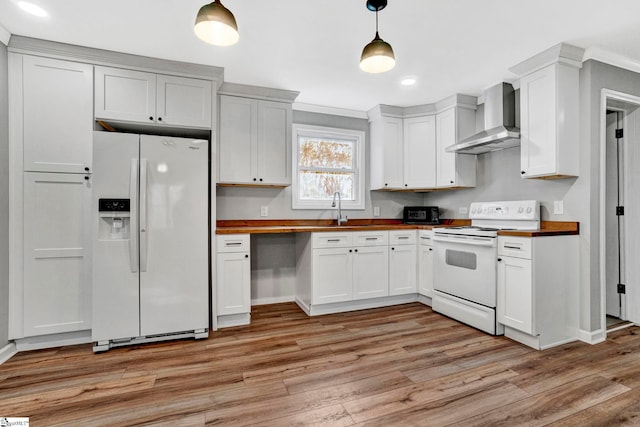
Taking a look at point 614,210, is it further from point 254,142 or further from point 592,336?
point 254,142

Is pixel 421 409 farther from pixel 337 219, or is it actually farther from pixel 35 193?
pixel 35 193

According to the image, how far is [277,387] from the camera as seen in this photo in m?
1.96

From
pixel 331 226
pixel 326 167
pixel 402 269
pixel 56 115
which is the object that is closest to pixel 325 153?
pixel 326 167

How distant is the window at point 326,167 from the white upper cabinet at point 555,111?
2012 mm

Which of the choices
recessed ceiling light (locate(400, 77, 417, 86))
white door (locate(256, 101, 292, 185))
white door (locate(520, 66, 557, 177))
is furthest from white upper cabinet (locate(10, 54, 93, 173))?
white door (locate(520, 66, 557, 177))

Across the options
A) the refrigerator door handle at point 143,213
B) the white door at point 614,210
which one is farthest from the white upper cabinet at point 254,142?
the white door at point 614,210

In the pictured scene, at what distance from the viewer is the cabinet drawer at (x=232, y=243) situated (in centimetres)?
292

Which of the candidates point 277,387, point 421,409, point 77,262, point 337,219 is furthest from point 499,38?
point 77,262

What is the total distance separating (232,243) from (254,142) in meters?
1.14

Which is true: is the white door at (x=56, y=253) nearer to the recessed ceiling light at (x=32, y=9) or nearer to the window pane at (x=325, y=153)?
the recessed ceiling light at (x=32, y=9)

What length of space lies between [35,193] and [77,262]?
24.9 inches

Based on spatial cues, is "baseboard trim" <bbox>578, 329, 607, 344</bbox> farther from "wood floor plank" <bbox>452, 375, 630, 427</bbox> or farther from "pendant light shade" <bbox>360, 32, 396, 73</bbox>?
"pendant light shade" <bbox>360, 32, 396, 73</bbox>

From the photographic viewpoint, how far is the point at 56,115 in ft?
8.14

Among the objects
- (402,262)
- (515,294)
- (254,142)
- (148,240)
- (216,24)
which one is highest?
(216,24)
